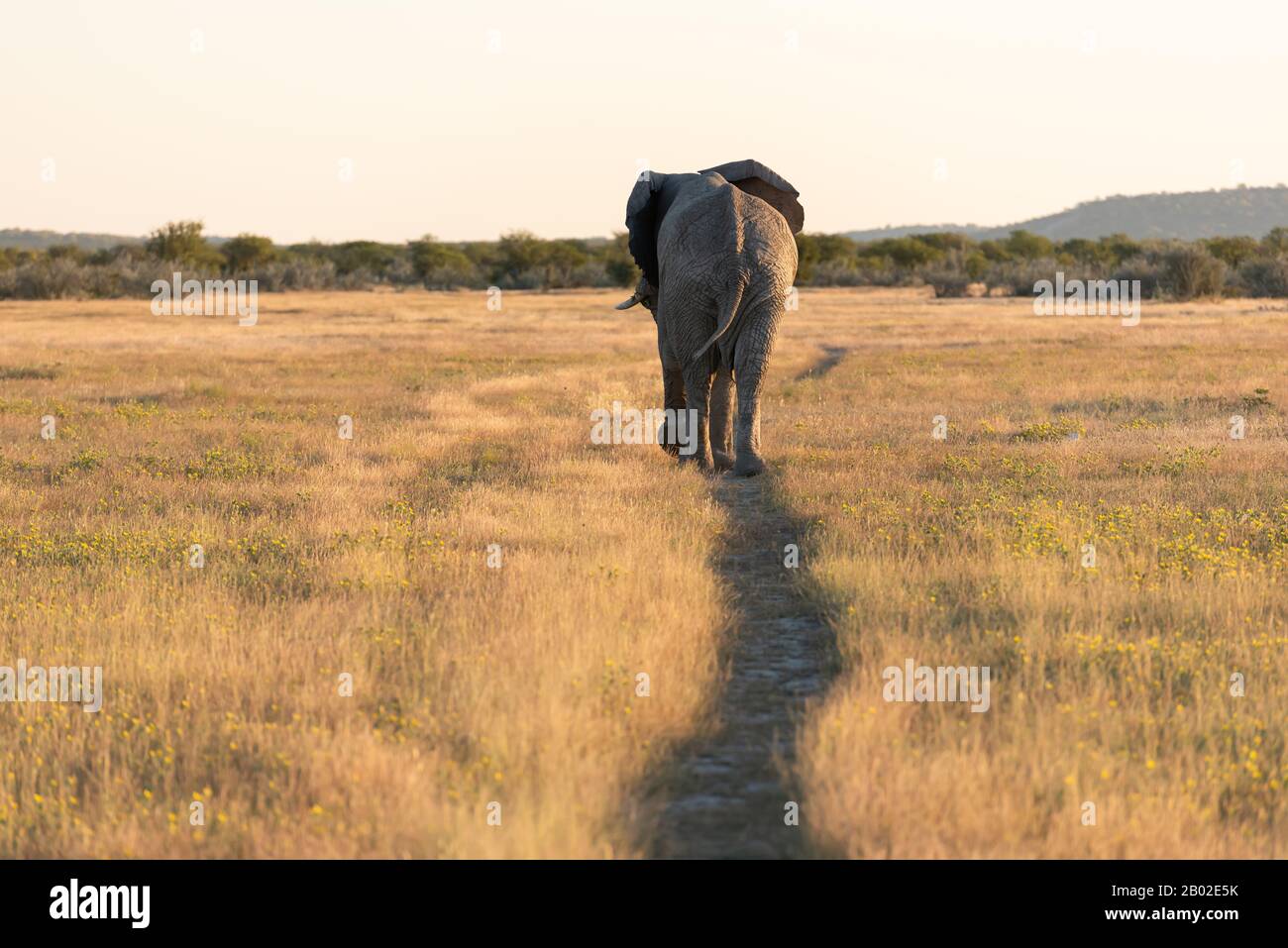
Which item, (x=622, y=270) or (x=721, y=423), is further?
(x=622, y=270)

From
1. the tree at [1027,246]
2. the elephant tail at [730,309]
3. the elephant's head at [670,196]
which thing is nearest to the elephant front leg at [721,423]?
the elephant tail at [730,309]

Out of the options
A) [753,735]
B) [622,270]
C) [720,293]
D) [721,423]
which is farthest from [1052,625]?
[622,270]

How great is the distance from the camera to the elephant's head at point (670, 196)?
14469mm

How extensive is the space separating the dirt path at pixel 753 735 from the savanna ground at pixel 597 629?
11 cm

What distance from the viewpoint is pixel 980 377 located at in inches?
961

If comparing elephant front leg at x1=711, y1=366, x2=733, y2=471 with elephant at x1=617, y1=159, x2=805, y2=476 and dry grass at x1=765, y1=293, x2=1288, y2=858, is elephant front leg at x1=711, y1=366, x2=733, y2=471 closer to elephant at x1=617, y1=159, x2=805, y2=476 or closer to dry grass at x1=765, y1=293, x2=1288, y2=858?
elephant at x1=617, y1=159, x2=805, y2=476

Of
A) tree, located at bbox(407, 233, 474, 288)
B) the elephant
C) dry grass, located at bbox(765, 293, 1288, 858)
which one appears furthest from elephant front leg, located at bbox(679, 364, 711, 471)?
tree, located at bbox(407, 233, 474, 288)

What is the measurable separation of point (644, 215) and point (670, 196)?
1.41 feet

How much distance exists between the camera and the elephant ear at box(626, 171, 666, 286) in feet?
48.1

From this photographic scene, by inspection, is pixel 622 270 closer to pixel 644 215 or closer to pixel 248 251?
pixel 248 251

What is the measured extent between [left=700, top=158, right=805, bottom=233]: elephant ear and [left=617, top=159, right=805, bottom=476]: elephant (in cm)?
2

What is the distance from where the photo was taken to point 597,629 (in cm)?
702
